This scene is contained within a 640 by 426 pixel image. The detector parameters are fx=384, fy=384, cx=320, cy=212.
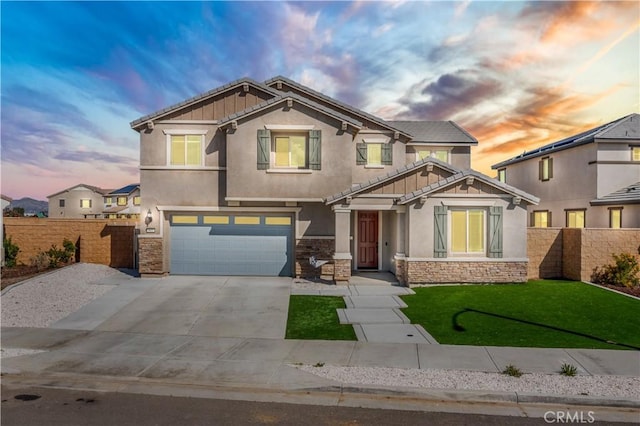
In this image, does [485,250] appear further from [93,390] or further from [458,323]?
[93,390]

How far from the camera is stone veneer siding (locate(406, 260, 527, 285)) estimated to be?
557 inches

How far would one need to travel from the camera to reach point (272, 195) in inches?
607

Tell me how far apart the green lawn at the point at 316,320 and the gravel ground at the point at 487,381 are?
2.07 m

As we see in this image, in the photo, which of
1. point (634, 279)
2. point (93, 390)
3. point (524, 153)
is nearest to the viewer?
point (93, 390)

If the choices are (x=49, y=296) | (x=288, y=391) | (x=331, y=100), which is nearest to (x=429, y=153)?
(x=331, y=100)

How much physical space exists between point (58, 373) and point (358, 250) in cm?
1219

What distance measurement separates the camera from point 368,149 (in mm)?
17969

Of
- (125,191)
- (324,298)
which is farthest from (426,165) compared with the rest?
(125,191)

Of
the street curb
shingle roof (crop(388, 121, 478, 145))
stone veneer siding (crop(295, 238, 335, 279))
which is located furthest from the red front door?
the street curb

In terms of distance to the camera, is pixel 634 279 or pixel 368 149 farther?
pixel 368 149

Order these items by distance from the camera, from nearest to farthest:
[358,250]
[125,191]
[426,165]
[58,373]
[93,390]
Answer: [93,390] → [58,373] → [426,165] → [358,250] → [125,191]

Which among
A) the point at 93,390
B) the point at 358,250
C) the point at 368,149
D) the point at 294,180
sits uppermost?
the point at 368,149

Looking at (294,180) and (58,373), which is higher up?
(294,180)

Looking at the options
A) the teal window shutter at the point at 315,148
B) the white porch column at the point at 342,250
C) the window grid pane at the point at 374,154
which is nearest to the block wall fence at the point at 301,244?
the white porch column at the point at 342,250
